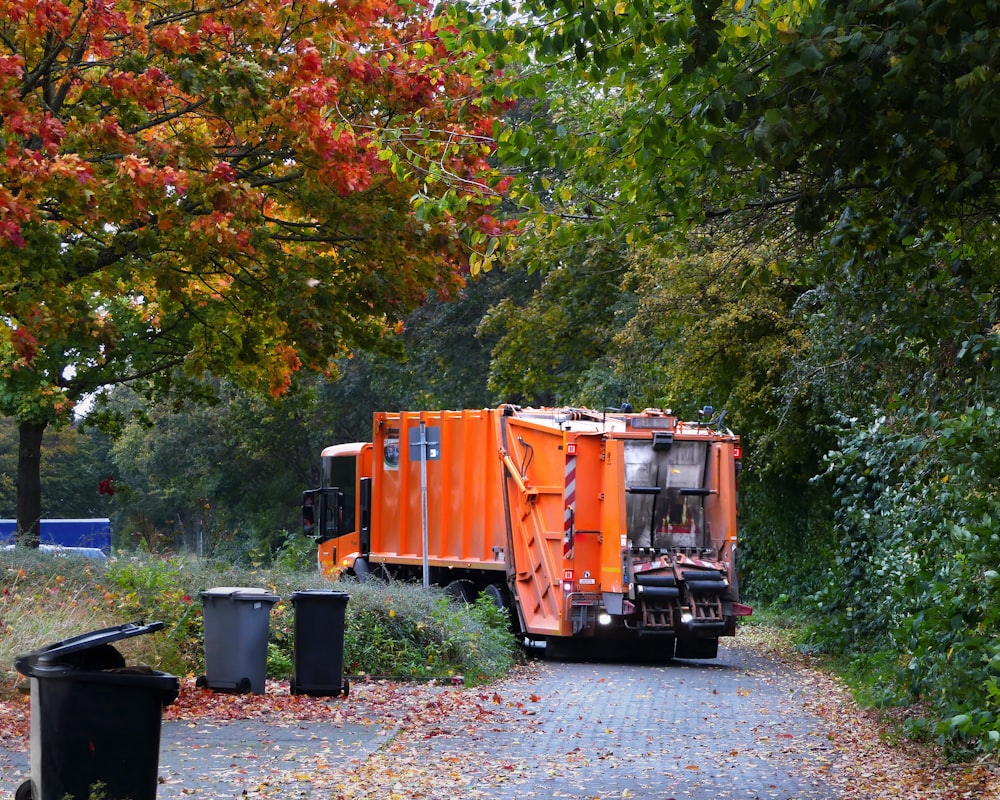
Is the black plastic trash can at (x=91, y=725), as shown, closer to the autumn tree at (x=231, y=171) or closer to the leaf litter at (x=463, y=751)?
the leaf litter at (x=463, y=751)

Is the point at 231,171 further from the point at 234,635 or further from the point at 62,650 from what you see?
the point at 62,650

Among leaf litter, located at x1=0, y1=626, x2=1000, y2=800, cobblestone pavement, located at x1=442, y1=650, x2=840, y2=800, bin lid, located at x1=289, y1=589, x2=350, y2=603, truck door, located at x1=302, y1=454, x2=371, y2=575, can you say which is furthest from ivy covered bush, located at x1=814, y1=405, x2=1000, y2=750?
truck door, located at x1=302, y1=454, x2=371, y2=575

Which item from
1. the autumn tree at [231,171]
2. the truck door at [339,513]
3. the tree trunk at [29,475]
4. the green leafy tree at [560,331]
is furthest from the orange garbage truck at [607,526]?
the green leafy tree at [560,331]

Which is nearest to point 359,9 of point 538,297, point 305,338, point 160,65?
point 160,65

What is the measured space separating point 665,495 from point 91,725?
10552 millimetres

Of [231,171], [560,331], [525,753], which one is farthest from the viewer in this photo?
[560,331]

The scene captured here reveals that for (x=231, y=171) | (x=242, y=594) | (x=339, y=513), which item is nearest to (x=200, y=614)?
(x=242, y=594)

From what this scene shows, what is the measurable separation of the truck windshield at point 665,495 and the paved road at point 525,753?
10.6 ft

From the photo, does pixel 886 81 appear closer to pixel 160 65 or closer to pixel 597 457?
pixel 160 65

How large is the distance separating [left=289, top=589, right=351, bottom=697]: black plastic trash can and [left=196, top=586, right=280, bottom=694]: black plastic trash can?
13.2 inches

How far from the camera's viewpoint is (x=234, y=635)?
1167 cm

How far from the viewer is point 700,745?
1031 centimetres

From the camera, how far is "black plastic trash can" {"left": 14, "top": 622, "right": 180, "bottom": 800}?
265 inches

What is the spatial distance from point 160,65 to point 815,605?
36.8 feet
